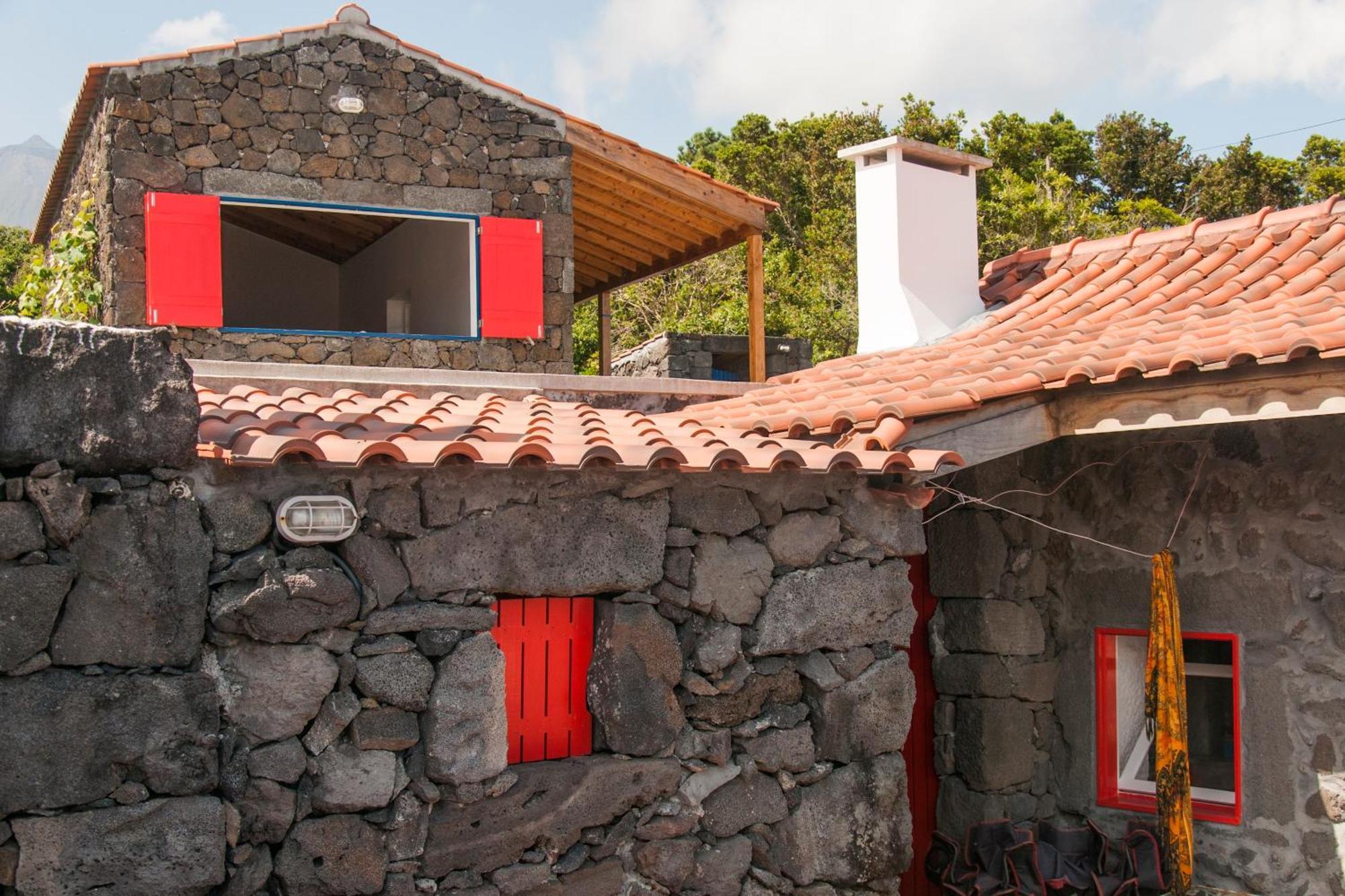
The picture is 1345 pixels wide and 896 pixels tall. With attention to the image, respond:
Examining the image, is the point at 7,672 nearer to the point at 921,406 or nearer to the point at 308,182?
the point at 921,406

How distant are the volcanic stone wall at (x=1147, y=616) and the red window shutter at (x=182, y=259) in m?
5.27

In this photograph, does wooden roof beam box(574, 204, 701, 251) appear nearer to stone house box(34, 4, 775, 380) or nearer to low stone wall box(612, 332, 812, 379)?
stone house box(34, 4, 775, 380)

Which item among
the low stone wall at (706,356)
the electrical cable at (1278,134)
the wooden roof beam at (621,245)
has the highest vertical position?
the electrical cable at (1278,134)

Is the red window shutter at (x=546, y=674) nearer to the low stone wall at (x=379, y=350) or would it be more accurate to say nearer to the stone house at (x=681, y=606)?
the stone house at (x=681, y=606)

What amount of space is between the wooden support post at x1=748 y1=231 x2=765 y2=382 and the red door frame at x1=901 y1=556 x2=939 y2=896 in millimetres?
3111

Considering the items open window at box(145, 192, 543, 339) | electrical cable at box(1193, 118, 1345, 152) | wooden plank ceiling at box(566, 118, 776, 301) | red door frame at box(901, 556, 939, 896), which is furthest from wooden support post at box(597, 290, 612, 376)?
electrical cable at box(1193, 118, 1345, 152)

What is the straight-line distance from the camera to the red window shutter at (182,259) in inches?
342

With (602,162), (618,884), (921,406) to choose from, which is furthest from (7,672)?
(602,162)

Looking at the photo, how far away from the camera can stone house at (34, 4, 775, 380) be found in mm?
8758

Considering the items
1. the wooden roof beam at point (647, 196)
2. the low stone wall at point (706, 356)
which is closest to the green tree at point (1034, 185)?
the low stone wall at point (706, 356)

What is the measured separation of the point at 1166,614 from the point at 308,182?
6452mm

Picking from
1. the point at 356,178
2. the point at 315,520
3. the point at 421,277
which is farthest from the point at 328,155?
the point at 315,520

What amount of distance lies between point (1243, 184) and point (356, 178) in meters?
21.9

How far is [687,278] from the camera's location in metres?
21.8
